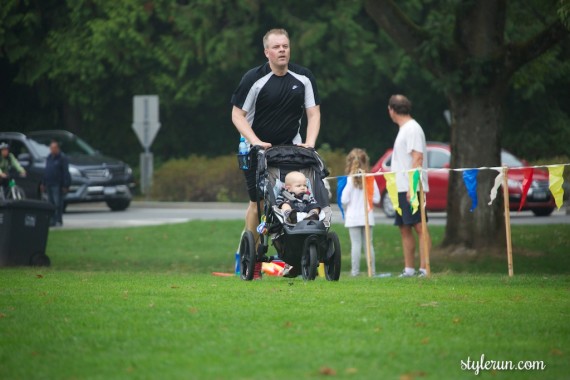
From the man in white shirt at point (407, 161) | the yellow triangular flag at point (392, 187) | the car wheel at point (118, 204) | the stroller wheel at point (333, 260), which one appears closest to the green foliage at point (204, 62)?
the car wheel at point (118, 204)

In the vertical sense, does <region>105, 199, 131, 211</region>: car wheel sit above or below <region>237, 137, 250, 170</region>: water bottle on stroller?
below

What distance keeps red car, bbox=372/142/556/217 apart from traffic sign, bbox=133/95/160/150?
438 inches

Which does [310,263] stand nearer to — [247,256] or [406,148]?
[247,256]

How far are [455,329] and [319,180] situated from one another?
351 centimetres

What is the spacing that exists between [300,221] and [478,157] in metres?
8.74

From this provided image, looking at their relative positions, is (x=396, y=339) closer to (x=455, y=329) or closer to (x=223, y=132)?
(x=455, y=329)

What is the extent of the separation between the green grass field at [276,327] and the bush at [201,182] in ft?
76.9

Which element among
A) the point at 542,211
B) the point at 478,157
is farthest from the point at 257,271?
the point at 542,211

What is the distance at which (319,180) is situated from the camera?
11.4m

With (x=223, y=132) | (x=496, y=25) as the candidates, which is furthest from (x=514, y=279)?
(x=223, y=132)

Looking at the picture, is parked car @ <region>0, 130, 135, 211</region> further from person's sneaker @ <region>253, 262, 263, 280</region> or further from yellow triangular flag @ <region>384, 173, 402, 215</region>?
person's sneaker @ <region>253, 262, 263, 280</region>

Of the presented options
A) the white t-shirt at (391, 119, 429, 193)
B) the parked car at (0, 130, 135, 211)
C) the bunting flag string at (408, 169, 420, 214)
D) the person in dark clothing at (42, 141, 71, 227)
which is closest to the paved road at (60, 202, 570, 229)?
the parked car at (0, 130, 135, 211)

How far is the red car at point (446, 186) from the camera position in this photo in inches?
1055

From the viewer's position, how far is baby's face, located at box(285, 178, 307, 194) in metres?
11.3
